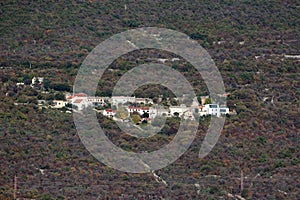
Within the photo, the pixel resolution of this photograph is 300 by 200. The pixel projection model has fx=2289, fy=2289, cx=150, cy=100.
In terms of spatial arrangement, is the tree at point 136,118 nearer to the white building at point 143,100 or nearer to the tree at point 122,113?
the tree at point 122,113

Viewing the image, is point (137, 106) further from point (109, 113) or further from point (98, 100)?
point (98, 100)

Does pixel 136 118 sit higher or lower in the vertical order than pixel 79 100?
lower

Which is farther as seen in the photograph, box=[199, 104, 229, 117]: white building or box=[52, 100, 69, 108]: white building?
box=[52, 100, 69, 108]: white building

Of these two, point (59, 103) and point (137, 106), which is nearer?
point (137, 106)

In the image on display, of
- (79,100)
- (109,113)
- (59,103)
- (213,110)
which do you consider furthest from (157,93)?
(59,103)

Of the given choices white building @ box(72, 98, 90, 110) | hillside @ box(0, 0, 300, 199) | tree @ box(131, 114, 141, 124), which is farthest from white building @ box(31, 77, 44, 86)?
tree @ box(131, 114, 141, 124)

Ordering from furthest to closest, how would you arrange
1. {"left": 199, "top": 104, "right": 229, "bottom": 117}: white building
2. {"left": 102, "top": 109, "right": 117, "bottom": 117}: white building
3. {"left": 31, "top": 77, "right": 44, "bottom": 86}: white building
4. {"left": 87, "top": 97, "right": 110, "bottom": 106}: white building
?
{"left": 31, "top": 77, "right": 44, "bottom": 86}: white building
{"left": 87, "top": 97, "right": 110, "bottom": 106}: white building
{"left": 199, "top": 104, "right": 229, "bottom": 117}: white building
{"left": 102, "top": 109, "right": 117, "bottom": 117}: white building

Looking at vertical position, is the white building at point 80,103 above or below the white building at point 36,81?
below

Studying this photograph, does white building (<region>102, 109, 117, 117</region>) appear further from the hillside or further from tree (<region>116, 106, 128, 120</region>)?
the hillside

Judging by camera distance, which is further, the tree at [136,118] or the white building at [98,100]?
the white building at [98,100]

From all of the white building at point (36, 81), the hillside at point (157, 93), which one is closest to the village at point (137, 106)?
the hillside at point (157, 93)

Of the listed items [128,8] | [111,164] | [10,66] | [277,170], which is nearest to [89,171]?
[111,164]
